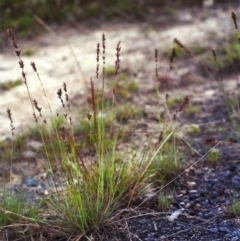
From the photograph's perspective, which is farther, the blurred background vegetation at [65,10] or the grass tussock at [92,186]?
the blurred background vegetation at [65,10]

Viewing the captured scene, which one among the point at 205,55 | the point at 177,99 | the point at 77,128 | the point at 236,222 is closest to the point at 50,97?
the point at 77,128

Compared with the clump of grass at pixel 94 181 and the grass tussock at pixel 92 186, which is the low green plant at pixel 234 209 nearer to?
the grass tussock at pixel 92 186

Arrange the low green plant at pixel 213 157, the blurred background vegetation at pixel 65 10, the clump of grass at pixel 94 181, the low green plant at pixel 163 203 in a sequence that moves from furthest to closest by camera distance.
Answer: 1. the blurred background vegetation at pixel 65 10
2. the low green plant at pixel 213 157
3. the low green plant at pixel 163 203
4. the clump of grass at pixel 94 181

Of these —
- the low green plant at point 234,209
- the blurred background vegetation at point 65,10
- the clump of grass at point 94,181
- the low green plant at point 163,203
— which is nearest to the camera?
the clump of grass at point 94,181

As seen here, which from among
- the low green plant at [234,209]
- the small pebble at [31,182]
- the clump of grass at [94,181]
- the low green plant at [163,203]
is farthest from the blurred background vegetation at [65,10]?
the low green plant at [234,209]

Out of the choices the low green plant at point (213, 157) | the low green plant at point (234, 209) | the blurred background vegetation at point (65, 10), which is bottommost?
the low green plant at point (234, 209)

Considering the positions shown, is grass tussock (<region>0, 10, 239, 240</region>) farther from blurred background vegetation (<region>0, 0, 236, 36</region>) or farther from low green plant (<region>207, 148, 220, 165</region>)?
blurred background vegetation (<region>0, 0, 236, 36</region>)

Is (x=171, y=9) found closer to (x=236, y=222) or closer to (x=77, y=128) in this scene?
(x=77, y=128)

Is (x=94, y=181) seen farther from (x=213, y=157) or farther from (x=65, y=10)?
(x=65, y=10)
